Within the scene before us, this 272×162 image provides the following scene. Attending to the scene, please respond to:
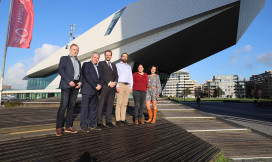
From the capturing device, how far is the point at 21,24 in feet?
26.3

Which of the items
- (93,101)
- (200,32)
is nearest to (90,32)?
(200,32)

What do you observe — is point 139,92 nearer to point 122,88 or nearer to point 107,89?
point 122,88

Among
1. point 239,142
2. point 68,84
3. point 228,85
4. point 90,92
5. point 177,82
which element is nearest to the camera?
point 68,84

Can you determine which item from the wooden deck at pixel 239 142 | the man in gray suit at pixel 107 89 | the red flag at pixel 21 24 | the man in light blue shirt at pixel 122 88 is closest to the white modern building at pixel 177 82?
the red flag at pixel 21 24

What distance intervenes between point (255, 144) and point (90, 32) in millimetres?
25437

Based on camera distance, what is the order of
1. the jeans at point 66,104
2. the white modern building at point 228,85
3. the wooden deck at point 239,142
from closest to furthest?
the wooden deck at point 239,142 < the jeans at point 66,104 < the white modern building at point 228,85

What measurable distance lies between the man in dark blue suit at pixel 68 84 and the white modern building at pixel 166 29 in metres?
16.0

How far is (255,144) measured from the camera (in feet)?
9.87

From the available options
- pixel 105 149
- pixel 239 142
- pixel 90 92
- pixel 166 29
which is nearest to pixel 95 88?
pixel 90 92

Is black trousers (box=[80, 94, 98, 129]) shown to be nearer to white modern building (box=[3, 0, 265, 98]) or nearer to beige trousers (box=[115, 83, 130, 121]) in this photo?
beige trousers (box=[115, 83, 130, 121])

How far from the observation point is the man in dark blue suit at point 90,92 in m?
3.14

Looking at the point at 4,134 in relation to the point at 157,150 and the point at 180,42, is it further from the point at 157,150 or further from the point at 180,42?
the point at 180,42

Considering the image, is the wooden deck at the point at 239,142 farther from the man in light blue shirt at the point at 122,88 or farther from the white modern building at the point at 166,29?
the white modern building at the point at 166,29

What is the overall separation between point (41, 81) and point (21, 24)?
23.9 m
